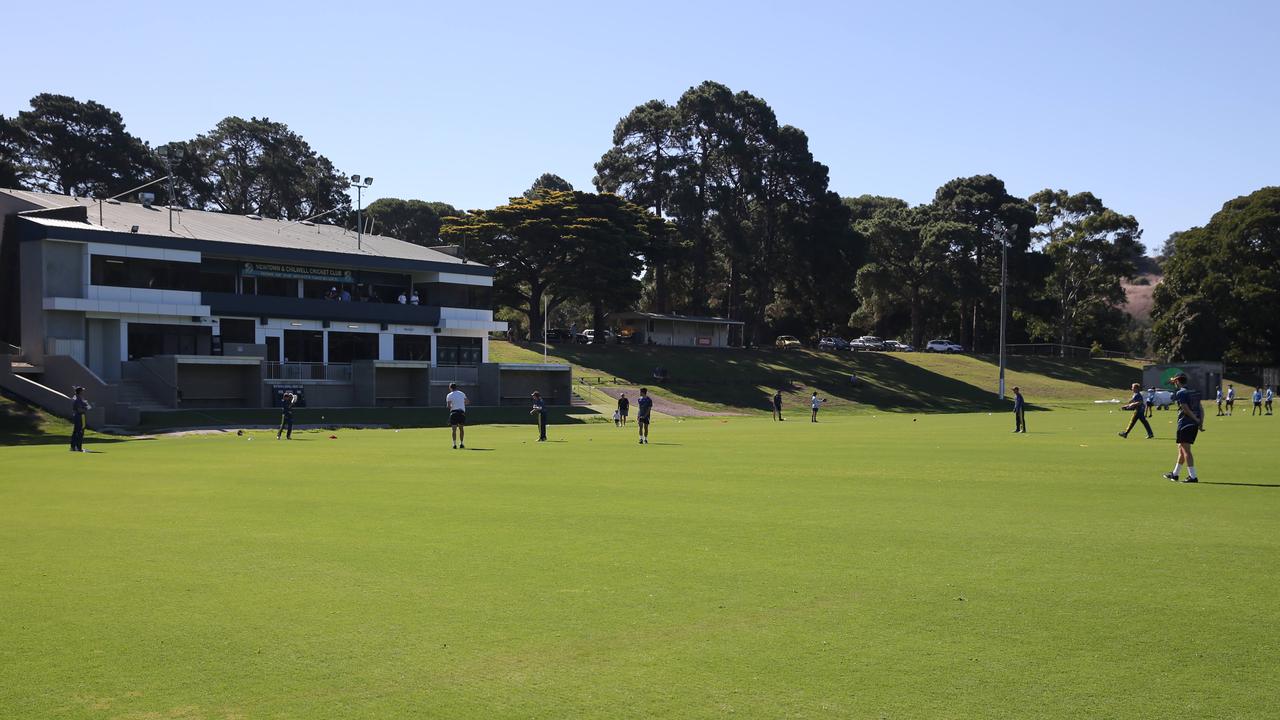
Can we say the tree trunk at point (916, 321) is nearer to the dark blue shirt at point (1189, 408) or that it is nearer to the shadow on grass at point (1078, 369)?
the shadow on grass at point (1078, 369)

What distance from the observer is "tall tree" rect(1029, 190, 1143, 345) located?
107125mm

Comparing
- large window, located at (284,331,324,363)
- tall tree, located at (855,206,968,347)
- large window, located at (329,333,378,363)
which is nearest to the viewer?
large window, located at (284,331,324,363)

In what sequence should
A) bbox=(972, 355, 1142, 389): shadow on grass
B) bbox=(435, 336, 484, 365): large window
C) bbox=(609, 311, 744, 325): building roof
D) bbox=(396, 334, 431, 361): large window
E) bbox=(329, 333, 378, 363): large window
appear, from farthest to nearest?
bbox=(972, 355, 1142, 389): shadow on grass, bbox=(609, 311, 744, 325): building roof, bbox=(435, 336, 484, 365): large window, bbox=(396, 334, 431, 361): large window, bbox=(329, 333, 378, 363): large window

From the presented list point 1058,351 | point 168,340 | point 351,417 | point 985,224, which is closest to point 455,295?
point 168,340

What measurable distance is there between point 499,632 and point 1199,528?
31.9 feet

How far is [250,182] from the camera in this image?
101 metres

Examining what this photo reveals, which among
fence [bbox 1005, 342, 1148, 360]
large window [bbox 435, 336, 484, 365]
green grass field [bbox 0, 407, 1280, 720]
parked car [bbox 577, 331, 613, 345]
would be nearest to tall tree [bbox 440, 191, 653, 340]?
parked car [bbox 577, 331, 613, 345]

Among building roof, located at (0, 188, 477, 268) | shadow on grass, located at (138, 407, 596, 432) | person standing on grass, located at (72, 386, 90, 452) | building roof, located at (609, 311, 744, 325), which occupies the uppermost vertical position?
building roof, located at (0, 188, 477, 268)

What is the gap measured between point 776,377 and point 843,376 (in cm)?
624

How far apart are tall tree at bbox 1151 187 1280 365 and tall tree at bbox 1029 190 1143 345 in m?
6.08

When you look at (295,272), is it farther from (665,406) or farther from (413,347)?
(665,406)

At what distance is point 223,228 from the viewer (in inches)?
2589

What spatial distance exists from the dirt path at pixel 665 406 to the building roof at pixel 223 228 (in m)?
12.8

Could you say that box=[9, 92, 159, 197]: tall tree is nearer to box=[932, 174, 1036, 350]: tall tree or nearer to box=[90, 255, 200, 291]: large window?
box=[90, 255, 200, 291]: large window
